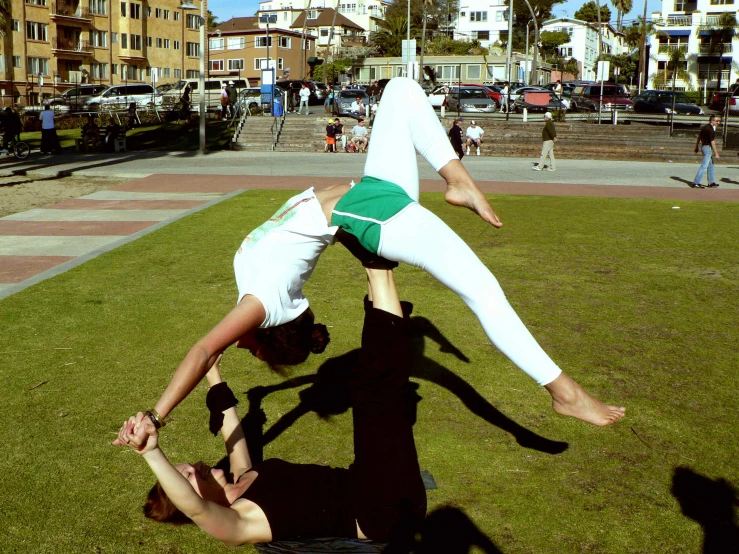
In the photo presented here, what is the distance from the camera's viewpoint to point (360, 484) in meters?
3.36

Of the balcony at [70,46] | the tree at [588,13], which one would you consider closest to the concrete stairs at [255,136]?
the balcony at [70,46]

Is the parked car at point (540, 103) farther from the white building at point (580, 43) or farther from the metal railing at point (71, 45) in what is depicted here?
the white building at point (580, 43)

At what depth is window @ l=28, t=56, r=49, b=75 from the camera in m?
61.4

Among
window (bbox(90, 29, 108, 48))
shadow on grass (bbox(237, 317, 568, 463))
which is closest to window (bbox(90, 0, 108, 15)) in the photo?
window (bbox(90, 29, 108, 48))

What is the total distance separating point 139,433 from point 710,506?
121 inches

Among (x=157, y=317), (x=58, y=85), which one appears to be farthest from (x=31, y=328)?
(x=58, y=85)

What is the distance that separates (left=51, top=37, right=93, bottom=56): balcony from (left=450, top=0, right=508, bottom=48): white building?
169 ft

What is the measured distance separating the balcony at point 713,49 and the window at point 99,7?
55903 millimetres

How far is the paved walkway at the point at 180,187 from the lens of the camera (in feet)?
38.1

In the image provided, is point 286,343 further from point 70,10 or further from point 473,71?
point 473,71

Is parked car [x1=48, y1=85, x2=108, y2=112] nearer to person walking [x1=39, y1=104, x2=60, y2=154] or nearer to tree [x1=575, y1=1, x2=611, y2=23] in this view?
person walking [x1=39, y1=104, x2=60, y2=154]

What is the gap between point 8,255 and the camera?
11102mm

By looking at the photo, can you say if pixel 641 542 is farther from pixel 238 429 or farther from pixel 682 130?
pixel 682 130

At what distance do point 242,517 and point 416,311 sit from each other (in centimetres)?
491
